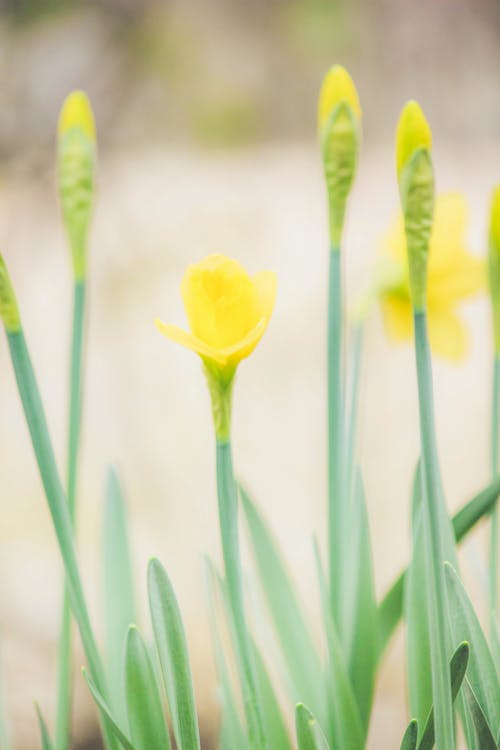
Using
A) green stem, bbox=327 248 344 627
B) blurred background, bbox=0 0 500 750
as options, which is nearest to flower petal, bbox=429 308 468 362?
green stem, bbox=327 248 344 627

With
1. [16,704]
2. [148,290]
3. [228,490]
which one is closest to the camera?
[228,490]

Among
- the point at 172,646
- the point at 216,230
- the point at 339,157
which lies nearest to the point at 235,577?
the point at 172,646

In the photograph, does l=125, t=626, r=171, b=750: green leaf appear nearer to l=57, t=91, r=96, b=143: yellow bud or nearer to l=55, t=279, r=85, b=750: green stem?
l=55, t=279, r=85, b=750: green stem

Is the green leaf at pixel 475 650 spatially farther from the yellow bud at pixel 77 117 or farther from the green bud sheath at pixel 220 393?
the yellow bud at pixel 77 117

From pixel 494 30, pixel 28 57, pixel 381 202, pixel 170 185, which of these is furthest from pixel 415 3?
pixel 28 57

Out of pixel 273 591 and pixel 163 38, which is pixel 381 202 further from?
pixel 273 591

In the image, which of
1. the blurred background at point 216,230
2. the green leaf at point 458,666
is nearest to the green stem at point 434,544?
the green leaf at point 458,666

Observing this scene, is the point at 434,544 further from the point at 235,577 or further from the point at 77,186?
the point at 77,186
